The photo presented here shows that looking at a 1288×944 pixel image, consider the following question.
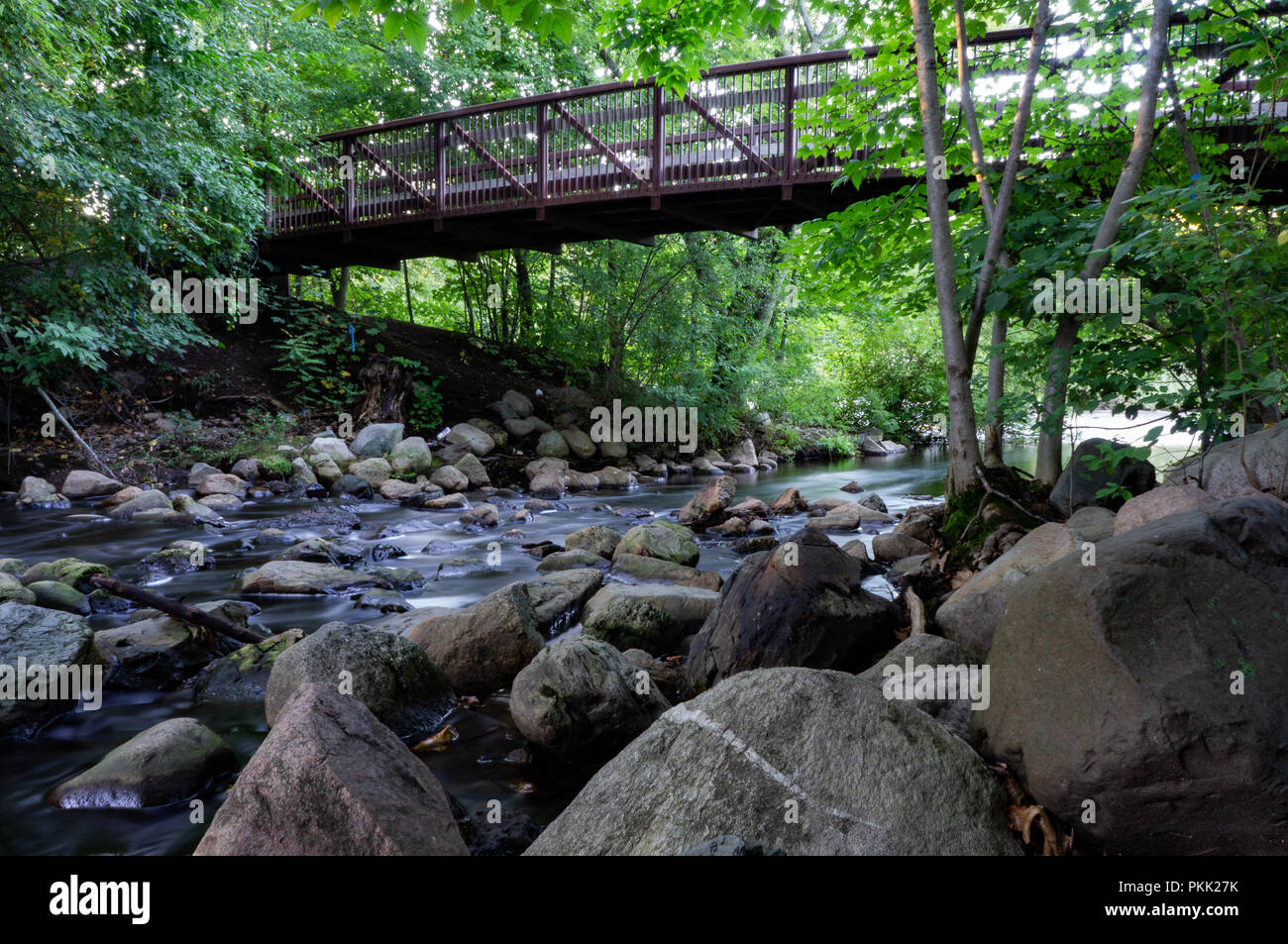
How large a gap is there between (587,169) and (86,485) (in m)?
8.76

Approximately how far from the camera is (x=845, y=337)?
84.9 feet

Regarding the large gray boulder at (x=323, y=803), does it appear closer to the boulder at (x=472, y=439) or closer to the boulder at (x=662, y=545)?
the boulder at (x=662, y=545)

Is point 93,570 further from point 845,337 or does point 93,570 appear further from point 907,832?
point 845,337

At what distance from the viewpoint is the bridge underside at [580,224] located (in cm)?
1145

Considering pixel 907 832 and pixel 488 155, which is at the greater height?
pixel 488 155

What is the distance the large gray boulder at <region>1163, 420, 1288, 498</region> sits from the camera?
4.38m

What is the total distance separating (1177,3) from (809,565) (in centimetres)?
527

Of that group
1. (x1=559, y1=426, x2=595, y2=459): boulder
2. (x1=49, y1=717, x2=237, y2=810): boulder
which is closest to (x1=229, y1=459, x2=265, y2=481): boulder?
(x1=559, y1=426, x2=595, y2=459): boulder

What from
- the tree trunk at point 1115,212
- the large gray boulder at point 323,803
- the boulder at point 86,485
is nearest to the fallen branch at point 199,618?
the large gray boulder at point 323,803

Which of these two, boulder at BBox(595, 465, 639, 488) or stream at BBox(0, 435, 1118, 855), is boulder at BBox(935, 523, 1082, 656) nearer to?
stream at BBox(0, 435, 1118, 855)

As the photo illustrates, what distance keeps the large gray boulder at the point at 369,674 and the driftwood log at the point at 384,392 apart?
11541mm

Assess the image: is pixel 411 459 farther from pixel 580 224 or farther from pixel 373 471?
pixel 580 224

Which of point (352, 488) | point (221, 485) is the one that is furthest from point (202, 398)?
point (352, 488)
